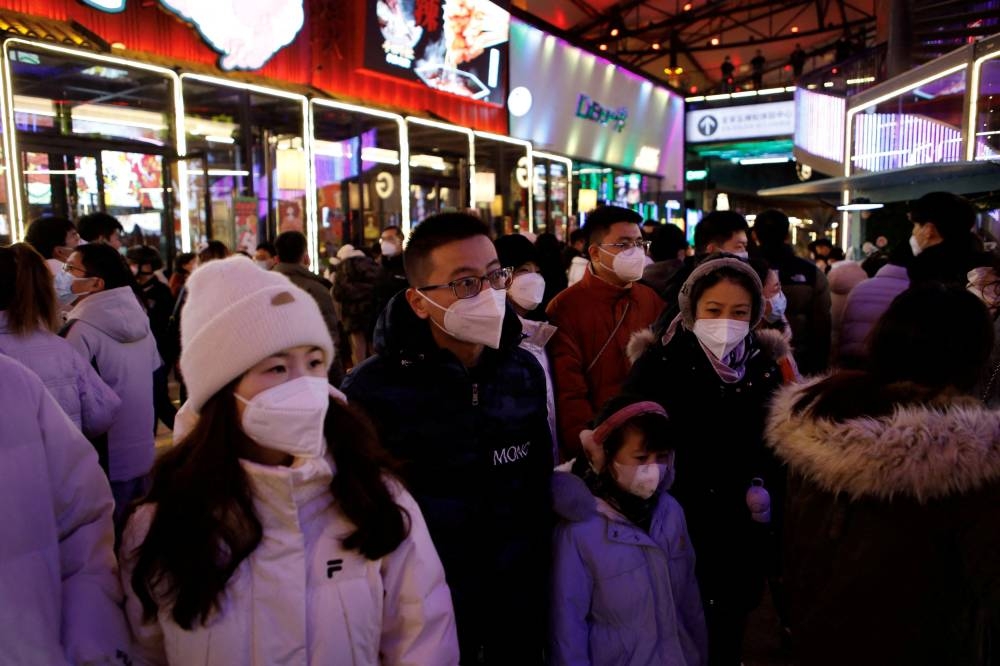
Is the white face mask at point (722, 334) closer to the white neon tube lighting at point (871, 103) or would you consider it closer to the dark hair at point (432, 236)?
the dark hair at point (432, 236)

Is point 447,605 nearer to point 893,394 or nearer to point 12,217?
point 893,394

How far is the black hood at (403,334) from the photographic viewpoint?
212 centimetres

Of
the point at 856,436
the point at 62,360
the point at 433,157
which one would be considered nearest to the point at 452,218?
the point at 856,436

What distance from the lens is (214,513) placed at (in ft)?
5.01

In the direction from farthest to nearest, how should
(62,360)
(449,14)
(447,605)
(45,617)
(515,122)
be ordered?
(515,122), (449,14), (62,360), (447,605), (45,617)

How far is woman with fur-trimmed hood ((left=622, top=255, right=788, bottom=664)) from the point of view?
266 centimetres

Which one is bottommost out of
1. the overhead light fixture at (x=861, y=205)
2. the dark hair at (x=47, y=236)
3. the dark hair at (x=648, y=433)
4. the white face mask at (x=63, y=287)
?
the dark hair at (x=648, y=433)

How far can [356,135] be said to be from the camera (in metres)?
12.5

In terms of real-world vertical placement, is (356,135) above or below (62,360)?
above

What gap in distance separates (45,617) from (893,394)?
194 centimetres

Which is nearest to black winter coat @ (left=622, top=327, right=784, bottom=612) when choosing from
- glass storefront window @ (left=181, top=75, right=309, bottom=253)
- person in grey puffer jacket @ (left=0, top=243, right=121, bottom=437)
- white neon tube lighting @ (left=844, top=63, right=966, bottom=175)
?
person in grey puffer jacket @ (left=0, top=243, right=121, bottom=437)

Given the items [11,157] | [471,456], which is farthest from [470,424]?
[11,157]

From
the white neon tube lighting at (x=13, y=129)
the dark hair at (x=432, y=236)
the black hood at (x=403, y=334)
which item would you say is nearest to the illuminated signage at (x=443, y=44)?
the white neon tube lighting at (x=13, y=129)

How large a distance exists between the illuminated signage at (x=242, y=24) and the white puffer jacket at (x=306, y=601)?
30.5ft
